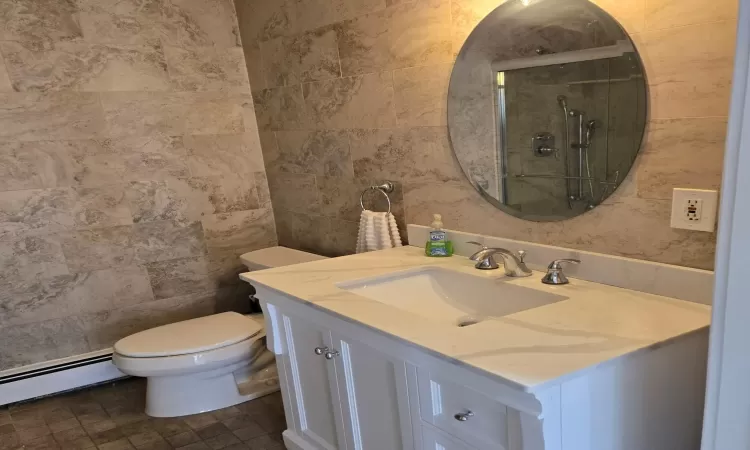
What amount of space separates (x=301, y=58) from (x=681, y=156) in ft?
5.68

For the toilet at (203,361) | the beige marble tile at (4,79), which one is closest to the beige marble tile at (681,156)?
the toilet at (203,361)

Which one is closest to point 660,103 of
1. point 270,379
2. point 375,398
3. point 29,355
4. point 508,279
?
point 508,279

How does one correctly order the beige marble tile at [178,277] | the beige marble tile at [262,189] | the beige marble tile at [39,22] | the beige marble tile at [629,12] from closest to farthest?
the beige marble tile at [629,12] < the beige marble tile at [39,22] < the beige marble tile at [178,277] < the beige marble tile at [262,189]

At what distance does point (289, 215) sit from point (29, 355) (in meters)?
1.41

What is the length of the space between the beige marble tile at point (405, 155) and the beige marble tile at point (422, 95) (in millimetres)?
35

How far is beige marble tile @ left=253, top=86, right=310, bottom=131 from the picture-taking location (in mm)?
2699

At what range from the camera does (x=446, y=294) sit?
1.84 m

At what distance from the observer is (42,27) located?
2.61 metres

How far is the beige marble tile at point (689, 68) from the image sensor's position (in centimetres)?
122

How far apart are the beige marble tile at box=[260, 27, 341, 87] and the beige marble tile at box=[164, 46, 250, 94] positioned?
0.76 ft

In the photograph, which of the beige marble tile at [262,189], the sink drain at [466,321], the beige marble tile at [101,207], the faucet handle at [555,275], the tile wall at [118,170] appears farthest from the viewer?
the beige marble tile at [262,189]

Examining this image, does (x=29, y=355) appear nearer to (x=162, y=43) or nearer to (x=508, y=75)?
(x=162, y=43)

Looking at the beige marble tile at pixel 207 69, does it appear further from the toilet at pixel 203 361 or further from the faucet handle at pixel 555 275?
the faucet handle at pixel 555 275

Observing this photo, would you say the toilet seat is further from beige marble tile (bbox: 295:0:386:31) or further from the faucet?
beige marble tile (bbox: 295:0:386:31)
